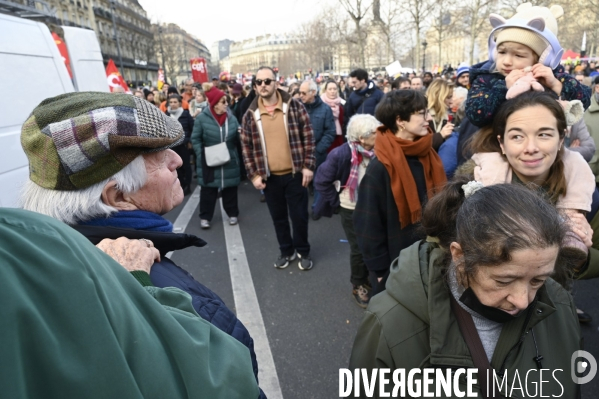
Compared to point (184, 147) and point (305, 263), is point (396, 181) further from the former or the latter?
point (184, 147)

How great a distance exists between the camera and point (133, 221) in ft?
4.00

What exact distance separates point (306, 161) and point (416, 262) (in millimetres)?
2834

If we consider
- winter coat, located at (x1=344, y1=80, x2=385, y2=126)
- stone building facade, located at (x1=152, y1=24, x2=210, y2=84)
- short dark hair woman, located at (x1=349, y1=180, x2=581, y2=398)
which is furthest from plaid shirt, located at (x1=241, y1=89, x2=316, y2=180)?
stone building facade, located at (x1=152, y1=24, x2=210, y2=84)

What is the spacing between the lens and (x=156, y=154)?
1314mm

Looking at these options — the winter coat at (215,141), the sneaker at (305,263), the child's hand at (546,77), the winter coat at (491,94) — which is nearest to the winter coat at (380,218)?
the winter coat at (491,94)

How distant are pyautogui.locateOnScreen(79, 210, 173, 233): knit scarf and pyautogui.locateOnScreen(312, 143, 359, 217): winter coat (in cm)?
253

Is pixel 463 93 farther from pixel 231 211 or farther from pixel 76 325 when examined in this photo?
pixel 76 325

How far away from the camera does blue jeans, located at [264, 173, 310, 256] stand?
4254mm

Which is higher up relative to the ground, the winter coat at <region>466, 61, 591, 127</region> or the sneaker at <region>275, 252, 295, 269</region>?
the winter coat at <region>466, 61, 591, 127</region>

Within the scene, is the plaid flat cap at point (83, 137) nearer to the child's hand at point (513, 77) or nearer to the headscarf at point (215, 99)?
the child's hand at point (513, 77)

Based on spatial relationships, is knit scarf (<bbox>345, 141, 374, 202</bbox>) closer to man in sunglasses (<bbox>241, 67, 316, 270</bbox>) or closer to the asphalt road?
man in sunglasses (<bbox>241, 67, 316, 270</bbox>)

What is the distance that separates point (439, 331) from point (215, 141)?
487cm

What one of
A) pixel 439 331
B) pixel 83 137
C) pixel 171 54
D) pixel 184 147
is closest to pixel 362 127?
pixel 439 331

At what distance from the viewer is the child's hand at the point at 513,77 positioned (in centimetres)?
196
